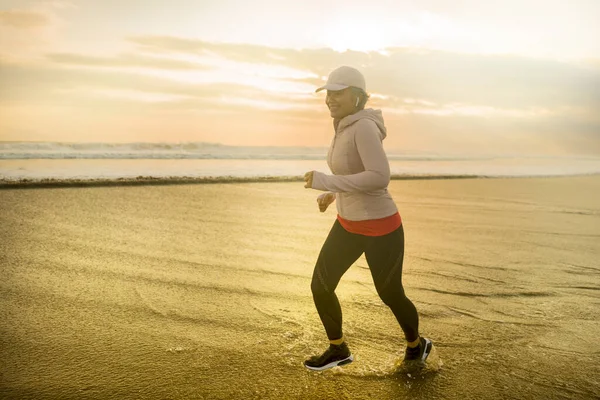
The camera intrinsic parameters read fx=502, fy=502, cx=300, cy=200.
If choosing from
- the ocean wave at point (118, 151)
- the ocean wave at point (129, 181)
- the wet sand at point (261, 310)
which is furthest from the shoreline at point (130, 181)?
the ocean wave at point (118, 151)

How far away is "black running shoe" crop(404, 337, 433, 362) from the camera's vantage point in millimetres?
3551

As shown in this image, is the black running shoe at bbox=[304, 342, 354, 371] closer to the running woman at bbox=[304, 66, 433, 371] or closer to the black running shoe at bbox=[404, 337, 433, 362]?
the running woman at bbox=[304, 66, 433, 371]

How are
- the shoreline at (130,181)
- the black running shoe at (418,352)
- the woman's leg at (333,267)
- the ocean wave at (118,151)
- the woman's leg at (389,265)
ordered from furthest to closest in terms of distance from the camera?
the ocean wave at (118,151) < the shoreline at (130,181) < the black running shoe at (418,352) < the woman's leg at (333,267) < the woman's leg at (389,265)

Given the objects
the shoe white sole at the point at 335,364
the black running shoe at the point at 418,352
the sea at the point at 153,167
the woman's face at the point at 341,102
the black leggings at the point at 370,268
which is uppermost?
the woman's face at the point at 341,102

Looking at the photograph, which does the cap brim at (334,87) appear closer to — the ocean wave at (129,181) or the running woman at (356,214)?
the running woman at (356,214)

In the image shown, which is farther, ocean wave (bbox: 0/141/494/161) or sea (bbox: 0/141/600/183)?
ocean wave (bbox: 0/141/494/161)

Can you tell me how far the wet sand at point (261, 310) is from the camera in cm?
335

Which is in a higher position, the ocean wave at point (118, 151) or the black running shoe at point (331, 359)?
the ocean wave at point (118, 151)

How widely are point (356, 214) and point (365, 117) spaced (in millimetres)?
632

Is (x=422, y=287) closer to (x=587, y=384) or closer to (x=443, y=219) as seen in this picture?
(x=587, y=384)

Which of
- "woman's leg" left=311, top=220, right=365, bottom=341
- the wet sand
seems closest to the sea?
the wet sand

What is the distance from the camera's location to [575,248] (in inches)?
295

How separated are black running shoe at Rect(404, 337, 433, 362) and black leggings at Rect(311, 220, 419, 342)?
87 mm

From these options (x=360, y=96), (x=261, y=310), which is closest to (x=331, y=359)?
(x=261, y=310)
